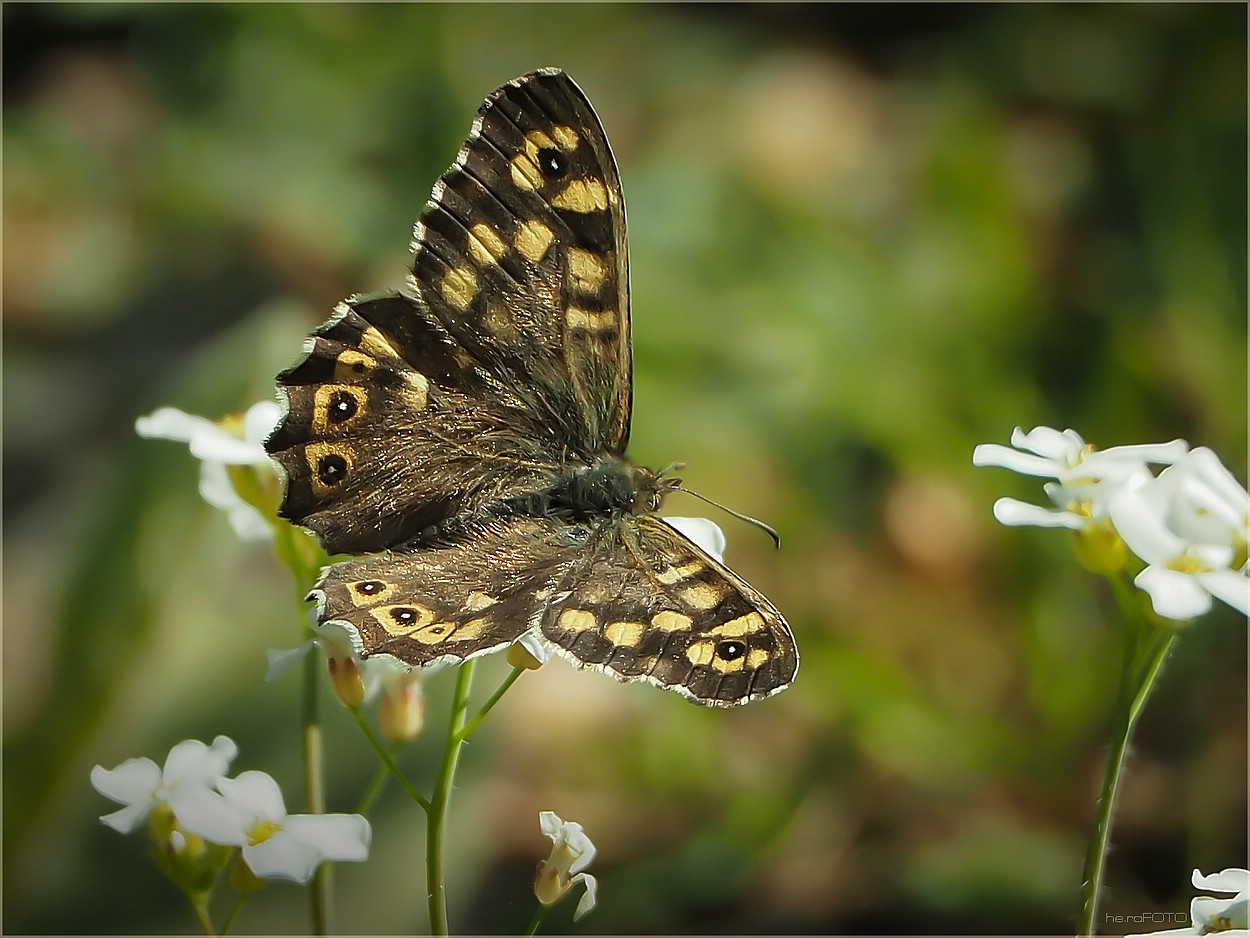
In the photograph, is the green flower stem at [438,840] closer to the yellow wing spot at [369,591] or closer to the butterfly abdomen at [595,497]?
the yellow wing spot at [369,591]

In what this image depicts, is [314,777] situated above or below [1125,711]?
below

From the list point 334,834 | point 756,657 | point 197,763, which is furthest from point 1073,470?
point 197,763

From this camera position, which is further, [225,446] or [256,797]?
[225,446]

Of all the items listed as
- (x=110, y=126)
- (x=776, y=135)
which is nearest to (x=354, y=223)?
(x=110, y=126)

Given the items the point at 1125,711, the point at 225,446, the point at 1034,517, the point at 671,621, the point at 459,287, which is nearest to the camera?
the point at 1125,711

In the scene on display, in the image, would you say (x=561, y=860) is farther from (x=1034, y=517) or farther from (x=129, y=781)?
(x=1034, y=517)

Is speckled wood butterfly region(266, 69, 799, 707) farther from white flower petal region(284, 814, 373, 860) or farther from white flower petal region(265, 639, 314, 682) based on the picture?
Result: white flower petal region(284, 814, 373, 860)
